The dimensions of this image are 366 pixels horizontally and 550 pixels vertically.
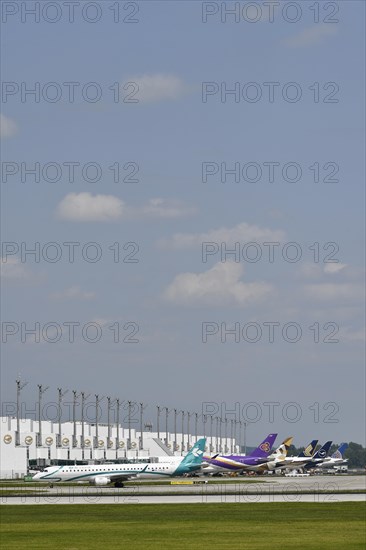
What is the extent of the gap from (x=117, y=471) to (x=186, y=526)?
6630cm

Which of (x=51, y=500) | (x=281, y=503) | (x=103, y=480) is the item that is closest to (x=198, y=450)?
(x=103, y=480)

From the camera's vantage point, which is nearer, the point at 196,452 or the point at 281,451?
the point at 196,452

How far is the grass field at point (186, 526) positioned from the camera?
157ft

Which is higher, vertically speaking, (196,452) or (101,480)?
(196,452)

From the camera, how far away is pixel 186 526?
187 ft

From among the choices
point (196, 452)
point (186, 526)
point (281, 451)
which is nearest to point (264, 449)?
point (281, 451)

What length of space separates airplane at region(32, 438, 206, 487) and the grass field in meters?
43.6

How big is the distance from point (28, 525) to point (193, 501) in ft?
80.8

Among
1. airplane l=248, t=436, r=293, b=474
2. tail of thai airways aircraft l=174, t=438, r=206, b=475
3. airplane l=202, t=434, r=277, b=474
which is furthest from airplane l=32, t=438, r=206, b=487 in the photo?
airplane l=248, t=436, r=293, b=474

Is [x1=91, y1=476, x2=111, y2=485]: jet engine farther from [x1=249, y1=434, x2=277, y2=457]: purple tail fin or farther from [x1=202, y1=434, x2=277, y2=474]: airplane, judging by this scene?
[x1=249, y1=434, x2=277, y2=457]: purple tail fin

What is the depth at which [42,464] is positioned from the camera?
608ft

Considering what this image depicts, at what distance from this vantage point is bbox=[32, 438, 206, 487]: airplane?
122 meters

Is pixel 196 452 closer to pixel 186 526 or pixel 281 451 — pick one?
pixel 281 451

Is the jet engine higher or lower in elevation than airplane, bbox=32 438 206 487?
lower
